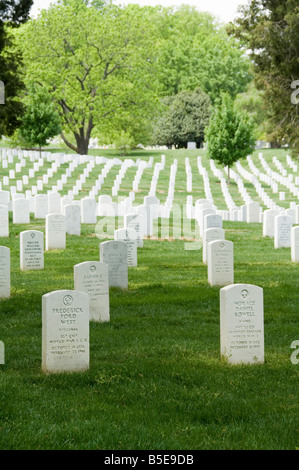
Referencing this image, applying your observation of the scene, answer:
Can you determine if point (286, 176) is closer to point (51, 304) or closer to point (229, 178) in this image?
point (229, 178)

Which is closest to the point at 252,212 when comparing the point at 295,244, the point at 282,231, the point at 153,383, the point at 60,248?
the point at 282,231

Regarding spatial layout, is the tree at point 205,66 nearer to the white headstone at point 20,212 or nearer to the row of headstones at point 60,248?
the white headstone at point 20,212

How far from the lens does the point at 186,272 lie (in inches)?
572

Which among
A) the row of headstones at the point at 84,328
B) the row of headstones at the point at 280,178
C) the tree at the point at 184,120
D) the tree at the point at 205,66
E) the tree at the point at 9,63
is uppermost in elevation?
the tree at the point at 205,66

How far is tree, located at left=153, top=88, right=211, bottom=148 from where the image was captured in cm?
7069

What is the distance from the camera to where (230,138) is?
151ft

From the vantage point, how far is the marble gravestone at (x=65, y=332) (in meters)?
7.06

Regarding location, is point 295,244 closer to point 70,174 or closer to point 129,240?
point 129,240

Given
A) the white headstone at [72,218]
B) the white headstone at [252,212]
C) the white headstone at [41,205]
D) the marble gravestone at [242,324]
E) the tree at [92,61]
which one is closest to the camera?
the marble gravestone at [242,324]

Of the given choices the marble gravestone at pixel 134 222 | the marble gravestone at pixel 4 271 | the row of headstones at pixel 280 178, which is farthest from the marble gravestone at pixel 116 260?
the row of headstones at pixel 280 178

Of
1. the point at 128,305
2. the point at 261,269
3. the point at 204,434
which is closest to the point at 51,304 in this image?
the point at 204,434

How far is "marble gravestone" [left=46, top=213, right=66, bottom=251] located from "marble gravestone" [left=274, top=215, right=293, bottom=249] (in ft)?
18.9

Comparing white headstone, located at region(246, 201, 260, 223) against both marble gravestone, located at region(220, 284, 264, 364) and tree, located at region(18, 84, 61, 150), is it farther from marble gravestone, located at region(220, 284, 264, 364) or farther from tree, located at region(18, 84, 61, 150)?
tree, located at region(18, 84, 61, 150)

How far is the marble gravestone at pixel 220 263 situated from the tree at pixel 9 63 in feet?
21.1
